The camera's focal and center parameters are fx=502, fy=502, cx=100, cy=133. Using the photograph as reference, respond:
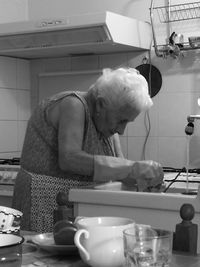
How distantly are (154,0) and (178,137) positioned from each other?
686 millimetres

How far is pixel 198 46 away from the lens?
230 centimetres

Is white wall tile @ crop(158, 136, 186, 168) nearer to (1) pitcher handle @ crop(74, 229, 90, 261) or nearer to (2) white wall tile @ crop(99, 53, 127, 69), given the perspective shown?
(2) white wall tile @ crop(99, 53, 127, 69)

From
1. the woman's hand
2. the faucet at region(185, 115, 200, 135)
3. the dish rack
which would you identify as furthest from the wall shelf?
the woman's hand

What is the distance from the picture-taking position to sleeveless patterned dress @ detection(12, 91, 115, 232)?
1.57 m

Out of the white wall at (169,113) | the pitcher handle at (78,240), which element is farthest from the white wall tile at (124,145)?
the pitcher handle at (78,240)

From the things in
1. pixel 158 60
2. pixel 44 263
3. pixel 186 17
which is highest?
pixel 186 17

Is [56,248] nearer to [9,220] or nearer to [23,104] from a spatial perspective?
[9,220]

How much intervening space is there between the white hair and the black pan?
89cm

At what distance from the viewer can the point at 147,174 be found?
1.49 m

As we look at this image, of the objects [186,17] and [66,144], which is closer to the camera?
[66,144]

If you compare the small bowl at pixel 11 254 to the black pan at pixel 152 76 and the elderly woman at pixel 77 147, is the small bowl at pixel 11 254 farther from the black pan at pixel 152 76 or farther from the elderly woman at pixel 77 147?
the black pan at pixel 152 76

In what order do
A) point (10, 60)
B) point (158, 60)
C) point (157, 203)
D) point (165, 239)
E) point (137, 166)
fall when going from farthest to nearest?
point (10, 60)
point (158, 60)
point (137, 166)
point (157, 203)
point (165, 239)

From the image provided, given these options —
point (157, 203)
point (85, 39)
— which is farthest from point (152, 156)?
point (157, 203)

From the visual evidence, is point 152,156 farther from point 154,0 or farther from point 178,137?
point 154,0
